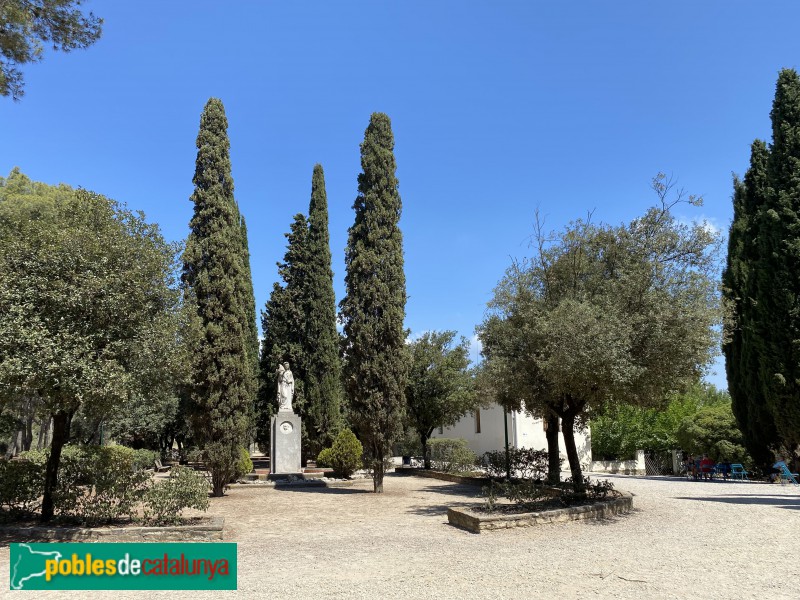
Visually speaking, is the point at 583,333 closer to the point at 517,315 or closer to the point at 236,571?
the point at 517,315

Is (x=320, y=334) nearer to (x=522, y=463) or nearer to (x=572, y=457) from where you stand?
(x=522, y=463)

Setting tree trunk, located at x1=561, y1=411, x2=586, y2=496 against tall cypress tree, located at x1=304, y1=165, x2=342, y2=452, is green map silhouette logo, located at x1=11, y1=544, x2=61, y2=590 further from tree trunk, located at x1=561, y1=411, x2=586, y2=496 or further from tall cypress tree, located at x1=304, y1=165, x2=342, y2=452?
tall cypress tree, located at x1=304, y1=165, x2=342, y2=452

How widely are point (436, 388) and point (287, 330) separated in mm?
8548

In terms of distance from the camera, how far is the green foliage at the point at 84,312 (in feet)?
27.4

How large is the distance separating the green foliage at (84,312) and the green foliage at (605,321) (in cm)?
709

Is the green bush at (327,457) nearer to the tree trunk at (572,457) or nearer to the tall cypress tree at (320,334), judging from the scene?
the tall cypress tree at (320,334)

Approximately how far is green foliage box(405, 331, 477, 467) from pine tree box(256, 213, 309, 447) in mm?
5585

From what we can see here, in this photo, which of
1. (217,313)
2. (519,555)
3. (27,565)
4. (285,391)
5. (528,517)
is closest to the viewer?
(27,565)

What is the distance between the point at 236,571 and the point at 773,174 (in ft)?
57.0

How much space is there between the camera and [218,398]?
1659cm

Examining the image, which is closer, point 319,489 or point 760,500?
point 760,500

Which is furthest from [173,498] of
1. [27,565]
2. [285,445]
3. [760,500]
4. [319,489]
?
[760,500]

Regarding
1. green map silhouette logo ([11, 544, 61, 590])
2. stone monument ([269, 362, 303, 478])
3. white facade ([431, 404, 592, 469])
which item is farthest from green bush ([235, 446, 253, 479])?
white facade ([431, 404, 592, 469])

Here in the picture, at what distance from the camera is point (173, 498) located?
32.5 feet
